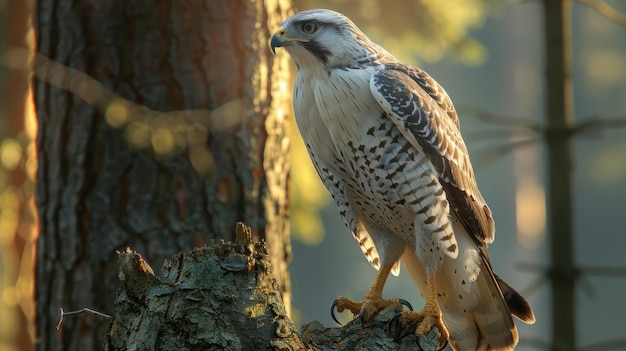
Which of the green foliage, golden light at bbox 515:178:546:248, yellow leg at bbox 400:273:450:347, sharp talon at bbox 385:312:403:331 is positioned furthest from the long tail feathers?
golden light at bbox 515:178:546:248

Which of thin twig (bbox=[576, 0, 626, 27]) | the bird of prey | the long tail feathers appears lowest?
the long tail feathers

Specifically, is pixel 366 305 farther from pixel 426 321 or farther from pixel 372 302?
pixel 426 321

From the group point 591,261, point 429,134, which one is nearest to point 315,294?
point 591,261

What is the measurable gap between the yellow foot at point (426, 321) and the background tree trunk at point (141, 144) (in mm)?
995

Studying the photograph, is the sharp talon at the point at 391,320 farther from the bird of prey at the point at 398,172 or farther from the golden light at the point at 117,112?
the golden light at the point at 117,112

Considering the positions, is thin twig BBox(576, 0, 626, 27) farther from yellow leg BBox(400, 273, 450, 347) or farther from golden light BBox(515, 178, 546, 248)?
golden light BBox(515, 178, 546, 248)

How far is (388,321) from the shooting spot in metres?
2.51

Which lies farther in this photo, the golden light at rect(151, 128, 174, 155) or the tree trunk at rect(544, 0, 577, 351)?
the tree trunk at rect(544, 0, 577, 351)

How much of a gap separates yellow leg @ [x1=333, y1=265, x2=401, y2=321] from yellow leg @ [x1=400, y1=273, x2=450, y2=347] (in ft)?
0.37

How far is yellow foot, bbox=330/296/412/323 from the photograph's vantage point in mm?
2640

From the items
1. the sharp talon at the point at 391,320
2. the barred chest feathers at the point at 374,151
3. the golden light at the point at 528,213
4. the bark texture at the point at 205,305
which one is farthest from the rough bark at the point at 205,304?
the golden light at the point at 528,213

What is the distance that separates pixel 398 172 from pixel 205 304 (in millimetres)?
1031

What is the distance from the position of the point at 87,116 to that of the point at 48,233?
0.56 m

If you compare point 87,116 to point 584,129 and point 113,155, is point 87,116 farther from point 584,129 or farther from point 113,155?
point 584,129
